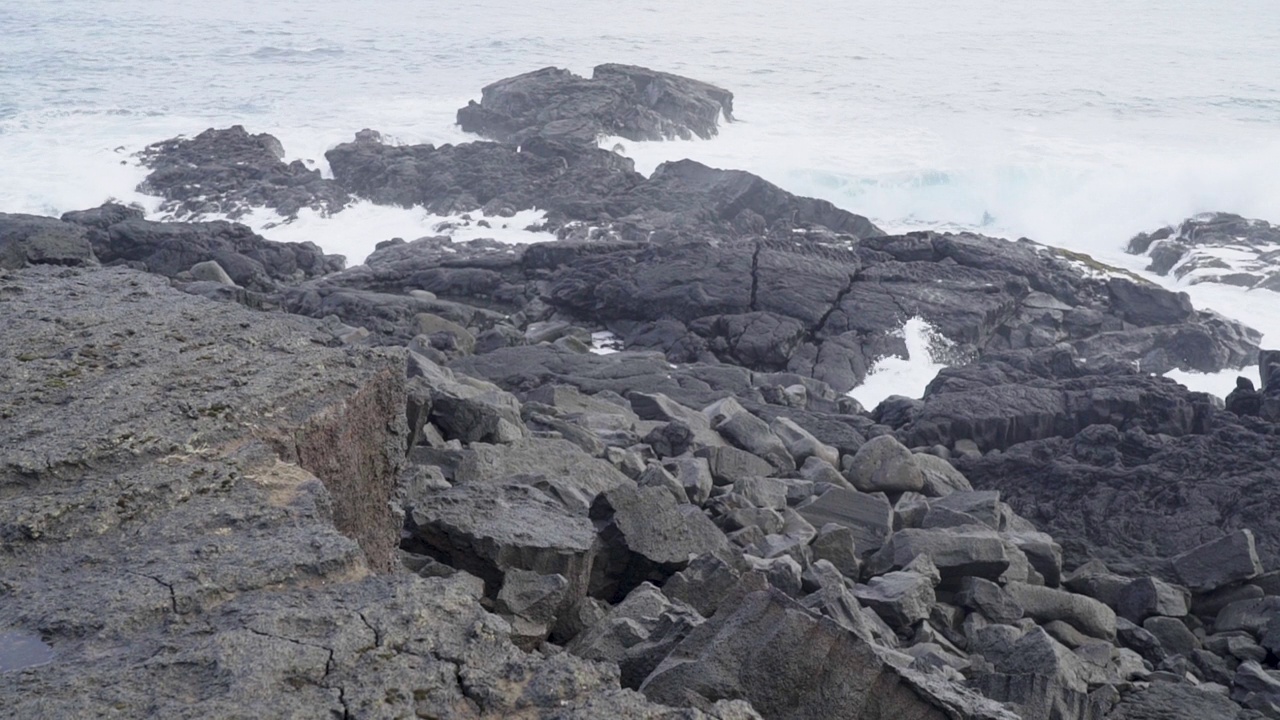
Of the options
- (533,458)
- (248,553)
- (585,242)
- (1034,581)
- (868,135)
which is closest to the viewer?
(248,553)

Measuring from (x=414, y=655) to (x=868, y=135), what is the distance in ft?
90.0

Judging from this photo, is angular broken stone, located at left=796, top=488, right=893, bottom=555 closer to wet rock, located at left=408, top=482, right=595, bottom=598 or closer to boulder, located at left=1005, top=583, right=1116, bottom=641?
boulder, located at left=1005, top=583, right=1116, bottom=641

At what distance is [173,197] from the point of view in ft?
68.7

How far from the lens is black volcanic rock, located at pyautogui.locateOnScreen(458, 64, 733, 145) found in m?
25.2

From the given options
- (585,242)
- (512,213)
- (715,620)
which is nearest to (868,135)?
(512,213)

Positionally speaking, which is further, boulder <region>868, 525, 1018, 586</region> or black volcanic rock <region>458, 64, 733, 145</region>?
black volcanic rock <region>458, 64, 733, 145</region>

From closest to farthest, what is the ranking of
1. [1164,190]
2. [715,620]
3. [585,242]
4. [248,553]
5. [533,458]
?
1. [248,553]
2. [715,620]
3. [533,458]
4. [585,242]
5. [1164,190]

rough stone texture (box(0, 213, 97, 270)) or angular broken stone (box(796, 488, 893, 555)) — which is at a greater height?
angular broken stone (box(796, 488, 893, 555))

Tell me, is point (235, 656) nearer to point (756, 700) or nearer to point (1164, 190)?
point (756, 700)

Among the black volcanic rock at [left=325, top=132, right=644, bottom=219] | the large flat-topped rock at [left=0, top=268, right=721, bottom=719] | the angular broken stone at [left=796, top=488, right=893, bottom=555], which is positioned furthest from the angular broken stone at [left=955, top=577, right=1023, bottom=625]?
the black volcanic rock at [left=325, top=132, right=644, bottom=219]

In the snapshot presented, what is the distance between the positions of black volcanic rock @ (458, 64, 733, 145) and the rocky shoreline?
947cm

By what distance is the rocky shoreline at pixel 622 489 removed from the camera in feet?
10.2

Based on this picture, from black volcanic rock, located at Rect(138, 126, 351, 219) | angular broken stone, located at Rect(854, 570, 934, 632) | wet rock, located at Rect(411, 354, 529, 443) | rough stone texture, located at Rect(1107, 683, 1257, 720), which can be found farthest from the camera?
black volcanic rock, located at Rect(138, 126, 351, 219)

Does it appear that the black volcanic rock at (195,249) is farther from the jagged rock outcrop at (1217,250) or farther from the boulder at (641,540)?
the jagged rock outcrop at (1217,250)
